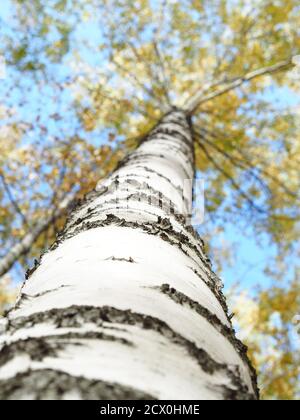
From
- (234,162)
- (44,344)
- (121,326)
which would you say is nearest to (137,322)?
(121,326)

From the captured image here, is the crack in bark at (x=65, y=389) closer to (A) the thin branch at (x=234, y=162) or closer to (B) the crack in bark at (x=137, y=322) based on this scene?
(B) the crack in bark at (x=137, y=322)

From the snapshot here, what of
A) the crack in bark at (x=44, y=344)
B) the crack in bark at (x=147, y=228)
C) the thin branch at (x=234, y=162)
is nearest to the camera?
the crack in bark at (x=44, y=344)

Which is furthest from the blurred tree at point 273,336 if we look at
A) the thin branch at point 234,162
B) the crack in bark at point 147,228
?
the crack in bark at point 147,228

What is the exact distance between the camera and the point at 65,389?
0.61 meters

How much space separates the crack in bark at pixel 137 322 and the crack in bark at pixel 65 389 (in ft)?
0.53

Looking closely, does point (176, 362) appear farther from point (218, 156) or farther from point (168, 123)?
point (218, 156)

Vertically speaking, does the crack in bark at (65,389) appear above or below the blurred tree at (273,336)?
below

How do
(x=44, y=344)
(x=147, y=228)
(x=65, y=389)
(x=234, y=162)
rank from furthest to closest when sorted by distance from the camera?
(x=234, y=162) → (x=147, y=228) → (x=44, y=344) → (x=65, y=389)

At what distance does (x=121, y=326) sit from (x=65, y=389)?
20cm

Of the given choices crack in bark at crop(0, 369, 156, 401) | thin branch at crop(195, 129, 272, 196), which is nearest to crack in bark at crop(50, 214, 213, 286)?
crack in bark at crop(0, 369, 156, 401)

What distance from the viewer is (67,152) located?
7.44 metres

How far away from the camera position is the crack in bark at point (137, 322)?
0.78 meters

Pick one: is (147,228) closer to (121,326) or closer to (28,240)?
(121,326)

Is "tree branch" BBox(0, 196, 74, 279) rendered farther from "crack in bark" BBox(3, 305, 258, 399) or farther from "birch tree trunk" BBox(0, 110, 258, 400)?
"crack in bark" BBox(3, 305, 258, 399)
